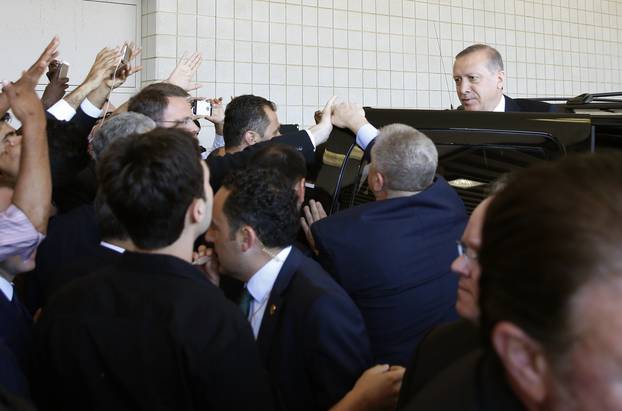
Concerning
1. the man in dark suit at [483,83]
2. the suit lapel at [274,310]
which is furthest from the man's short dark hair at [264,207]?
the man in dark suit at [483,83]

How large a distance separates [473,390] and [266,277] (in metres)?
1.16

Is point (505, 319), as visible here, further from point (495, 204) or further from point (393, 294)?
point (393, 294)

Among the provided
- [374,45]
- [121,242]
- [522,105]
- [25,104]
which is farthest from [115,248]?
[374,45]

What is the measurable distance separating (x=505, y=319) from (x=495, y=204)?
14 cm

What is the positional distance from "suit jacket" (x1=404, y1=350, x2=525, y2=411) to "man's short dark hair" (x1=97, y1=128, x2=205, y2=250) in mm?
791

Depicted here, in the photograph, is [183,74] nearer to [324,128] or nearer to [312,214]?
[324,128]

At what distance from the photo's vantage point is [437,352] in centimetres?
126

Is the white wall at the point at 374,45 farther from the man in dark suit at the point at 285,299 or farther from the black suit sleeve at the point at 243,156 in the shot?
the man in dark suit at the point at 285,299

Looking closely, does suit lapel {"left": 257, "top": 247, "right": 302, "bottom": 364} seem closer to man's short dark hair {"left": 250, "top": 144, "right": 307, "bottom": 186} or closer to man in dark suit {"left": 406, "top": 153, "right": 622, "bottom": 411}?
man's short dark hair {"left": 250, "top": 144, "right": 307, "bottom": 186}

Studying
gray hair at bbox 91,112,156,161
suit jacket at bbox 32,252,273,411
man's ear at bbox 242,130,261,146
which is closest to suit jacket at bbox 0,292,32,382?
suit jacket at bbox 32,252,273,411

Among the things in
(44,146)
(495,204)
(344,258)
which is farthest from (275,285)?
(495,204)

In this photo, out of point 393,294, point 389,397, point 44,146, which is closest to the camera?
point 389,397

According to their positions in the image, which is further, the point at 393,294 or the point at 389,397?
the point at 393,294

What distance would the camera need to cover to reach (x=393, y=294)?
2.30 metres
